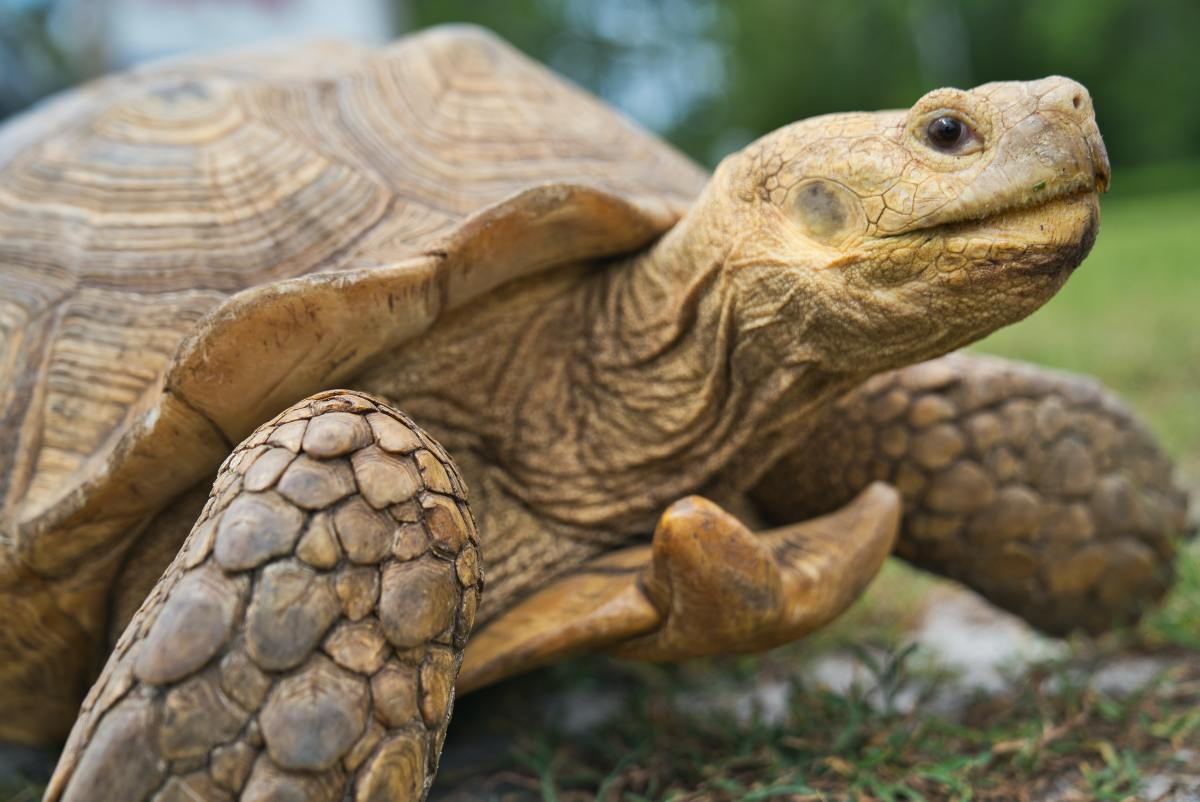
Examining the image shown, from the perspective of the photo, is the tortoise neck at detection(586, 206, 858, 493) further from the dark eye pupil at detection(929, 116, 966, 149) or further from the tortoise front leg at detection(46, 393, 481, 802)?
the tortoise front leg at detection(46, 393, 481, 802)

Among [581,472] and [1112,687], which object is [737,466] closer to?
[581,472]

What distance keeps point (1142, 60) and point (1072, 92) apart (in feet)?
97.6

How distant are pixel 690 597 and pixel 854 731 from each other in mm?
543

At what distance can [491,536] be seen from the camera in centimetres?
208

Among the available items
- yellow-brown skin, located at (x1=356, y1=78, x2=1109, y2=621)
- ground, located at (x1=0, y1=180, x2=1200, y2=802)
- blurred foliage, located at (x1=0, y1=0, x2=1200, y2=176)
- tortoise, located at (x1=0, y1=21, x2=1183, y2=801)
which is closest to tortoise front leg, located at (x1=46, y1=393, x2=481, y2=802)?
tortoise, located at (x1=0, y1=21, x2=1183, y2=801)

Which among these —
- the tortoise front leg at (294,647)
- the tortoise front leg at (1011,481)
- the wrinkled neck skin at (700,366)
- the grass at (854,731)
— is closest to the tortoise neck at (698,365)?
the wrinkled neck skin at (700,366)

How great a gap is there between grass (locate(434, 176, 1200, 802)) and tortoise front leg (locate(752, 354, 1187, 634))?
16 centimetres

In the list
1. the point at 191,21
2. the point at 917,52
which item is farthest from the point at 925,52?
the point at 191,21

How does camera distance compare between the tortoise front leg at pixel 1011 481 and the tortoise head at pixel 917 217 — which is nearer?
the tortoise head at pixel 917 217

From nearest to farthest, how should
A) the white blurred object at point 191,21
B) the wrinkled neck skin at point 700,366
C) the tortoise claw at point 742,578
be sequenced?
the tortoise claw at point 742,578 < the wrinkled neck skin at point 700,366 < the white blurred object at point 191,21

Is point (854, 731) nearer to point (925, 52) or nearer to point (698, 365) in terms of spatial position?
point (698, 365)

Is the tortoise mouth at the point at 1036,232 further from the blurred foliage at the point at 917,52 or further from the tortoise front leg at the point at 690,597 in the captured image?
the blurred foliage at the point at 917,52

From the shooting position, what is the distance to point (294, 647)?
1314 mm

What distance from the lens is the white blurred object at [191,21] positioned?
29.8 feet
